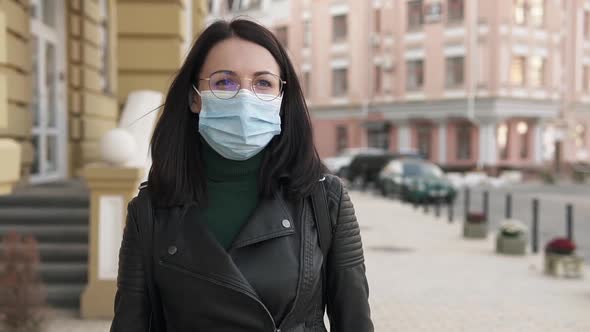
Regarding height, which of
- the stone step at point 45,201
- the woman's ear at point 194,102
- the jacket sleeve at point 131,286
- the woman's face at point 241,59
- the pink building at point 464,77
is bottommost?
the stone step at point 45,201

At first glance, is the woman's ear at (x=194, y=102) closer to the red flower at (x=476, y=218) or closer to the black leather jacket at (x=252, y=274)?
the black leather jacket at (x=252, y=274)

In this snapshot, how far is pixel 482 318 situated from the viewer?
746 cm

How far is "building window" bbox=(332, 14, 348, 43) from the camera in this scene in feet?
152

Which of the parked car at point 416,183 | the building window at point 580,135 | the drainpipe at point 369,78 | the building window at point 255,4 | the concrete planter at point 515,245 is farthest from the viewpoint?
the building window at point 255,4

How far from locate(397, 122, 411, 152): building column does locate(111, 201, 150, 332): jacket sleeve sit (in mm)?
40752

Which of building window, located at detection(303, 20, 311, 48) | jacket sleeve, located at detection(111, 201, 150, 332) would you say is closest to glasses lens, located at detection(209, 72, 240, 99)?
jacket sleeve, located at detection(111, 201, 150, 332)

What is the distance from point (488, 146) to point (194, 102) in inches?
1484

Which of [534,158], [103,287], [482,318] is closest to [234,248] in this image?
[103,287]

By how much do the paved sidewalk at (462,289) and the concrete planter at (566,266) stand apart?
0.19 meters

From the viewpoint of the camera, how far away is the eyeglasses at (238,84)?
233 cm

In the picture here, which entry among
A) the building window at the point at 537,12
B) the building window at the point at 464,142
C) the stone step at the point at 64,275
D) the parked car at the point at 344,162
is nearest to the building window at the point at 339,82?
the building window at the point at 464,142

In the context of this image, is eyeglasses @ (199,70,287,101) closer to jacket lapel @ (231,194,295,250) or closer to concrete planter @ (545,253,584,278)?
jacket lapel @ (231,194,295,250)

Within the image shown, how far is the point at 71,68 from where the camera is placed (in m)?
11.2

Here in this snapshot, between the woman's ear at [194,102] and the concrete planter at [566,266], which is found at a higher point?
the woman's ear at [194,102]
